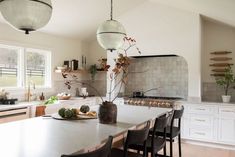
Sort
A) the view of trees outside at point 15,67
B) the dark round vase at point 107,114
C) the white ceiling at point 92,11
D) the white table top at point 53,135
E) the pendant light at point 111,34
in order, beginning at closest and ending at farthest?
the white table top at point 53,135 → the dark round vase at point 107,114 → the pendant light at point 111,34 → the white ceiling at point 92,11 → the view of trees outside at point 15,67

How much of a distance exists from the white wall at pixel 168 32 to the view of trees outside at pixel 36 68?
2196mm

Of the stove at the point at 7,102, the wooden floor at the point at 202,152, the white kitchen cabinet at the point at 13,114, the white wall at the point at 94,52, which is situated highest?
the white wall at the point at 94,52

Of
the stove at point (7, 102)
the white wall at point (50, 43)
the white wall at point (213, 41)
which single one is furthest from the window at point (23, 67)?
the white wall at point (213, 41)

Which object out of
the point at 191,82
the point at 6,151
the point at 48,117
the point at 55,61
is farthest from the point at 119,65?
the point at 55,61

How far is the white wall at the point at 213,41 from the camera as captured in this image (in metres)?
5.11

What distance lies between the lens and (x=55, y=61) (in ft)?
19.2

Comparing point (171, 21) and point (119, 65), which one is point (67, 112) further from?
point (171, 21)

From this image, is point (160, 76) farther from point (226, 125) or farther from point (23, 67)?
point (23, 67)

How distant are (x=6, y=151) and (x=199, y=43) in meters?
4.39

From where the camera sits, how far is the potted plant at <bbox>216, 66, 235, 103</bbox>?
4801mm

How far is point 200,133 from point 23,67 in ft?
13.1

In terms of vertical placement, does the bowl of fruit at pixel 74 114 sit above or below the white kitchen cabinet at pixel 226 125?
above

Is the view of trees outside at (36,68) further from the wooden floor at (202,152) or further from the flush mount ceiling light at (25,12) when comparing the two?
the flush mount ceiling light at (25,12)

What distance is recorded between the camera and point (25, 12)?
177 centimetres
